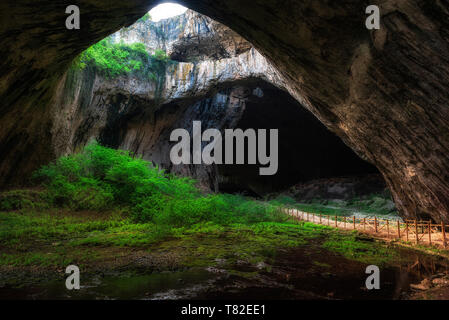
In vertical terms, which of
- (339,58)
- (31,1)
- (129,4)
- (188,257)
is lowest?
(188,257)

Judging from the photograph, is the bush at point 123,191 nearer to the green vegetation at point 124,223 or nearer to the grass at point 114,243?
the green vegetation at point 124,223

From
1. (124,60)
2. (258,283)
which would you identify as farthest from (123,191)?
(124,60)

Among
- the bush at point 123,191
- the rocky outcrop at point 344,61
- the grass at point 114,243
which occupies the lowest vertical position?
the grass at point 114,243

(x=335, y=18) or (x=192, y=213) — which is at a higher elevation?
(x=335, y=18)

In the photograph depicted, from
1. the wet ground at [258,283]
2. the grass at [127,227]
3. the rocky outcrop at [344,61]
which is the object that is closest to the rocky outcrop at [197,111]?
the grass at [127,227]

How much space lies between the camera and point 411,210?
9.42 meters

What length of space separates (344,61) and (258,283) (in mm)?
6345

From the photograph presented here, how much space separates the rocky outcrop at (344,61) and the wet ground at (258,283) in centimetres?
370

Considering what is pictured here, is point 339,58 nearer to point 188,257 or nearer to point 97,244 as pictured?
point 188,257

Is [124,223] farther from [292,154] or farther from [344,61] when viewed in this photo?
[292,154]

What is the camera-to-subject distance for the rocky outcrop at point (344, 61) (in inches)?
220
